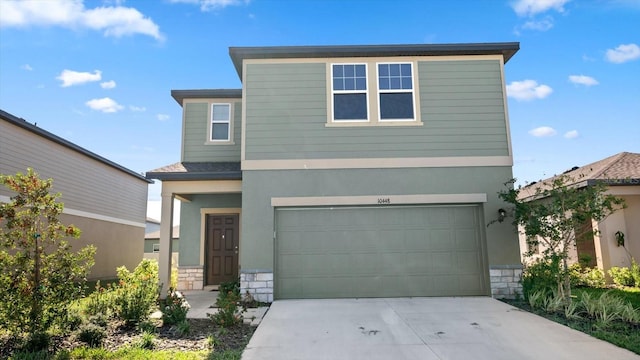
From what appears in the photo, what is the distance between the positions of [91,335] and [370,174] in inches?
244

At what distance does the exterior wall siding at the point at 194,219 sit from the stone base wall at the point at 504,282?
725 cm

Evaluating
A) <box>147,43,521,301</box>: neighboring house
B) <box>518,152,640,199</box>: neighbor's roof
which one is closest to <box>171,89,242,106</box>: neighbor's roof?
<box>147,43,521,301</box>: neighboring house

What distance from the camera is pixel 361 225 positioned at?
8.91 m

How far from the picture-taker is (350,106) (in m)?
9.23

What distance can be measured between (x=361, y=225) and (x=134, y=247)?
12.7m

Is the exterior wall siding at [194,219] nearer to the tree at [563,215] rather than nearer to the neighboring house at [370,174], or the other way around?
the neighboring house at [370,174]

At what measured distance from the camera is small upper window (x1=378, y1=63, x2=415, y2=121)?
30.1ft

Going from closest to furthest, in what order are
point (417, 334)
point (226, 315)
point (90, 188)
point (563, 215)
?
point (417, 334)
point (226, 315)
point (563, 215)
point (90, 188)

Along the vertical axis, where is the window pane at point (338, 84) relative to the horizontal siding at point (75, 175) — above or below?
above

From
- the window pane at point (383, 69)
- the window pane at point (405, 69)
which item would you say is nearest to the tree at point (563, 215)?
the window pane at point (405, 69)

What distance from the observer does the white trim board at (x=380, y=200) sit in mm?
8797

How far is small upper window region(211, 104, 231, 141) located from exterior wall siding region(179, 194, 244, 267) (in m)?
1.81

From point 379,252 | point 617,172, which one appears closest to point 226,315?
point 379,252

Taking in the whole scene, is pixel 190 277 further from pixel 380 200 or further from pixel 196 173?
pixel 380 200
